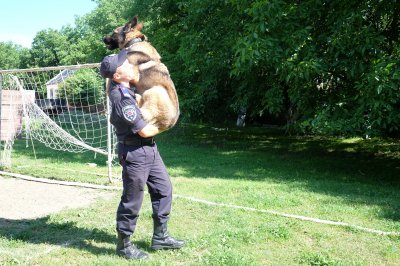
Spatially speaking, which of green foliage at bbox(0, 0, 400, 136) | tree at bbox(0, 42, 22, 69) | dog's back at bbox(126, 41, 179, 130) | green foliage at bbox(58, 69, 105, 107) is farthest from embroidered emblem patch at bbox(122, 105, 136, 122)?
tree at bbox(0, 42, 22, 69)

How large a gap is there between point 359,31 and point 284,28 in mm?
1517

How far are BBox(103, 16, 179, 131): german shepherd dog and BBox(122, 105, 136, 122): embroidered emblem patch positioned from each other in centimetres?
16

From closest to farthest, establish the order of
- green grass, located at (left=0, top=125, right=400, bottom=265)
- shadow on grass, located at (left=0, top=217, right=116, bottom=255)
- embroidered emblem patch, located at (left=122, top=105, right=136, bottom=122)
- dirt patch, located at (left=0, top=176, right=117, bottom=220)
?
embroidered emblem patch, located at (left=122, top=105, right=136, bottom=122) → green grass, located at (left=0, top=125, right=400, bottom=265) → shadow on grass, located at (left=0, top=217, right=116, bottom=255) → dirt patch, located at (left=0, top=176, right=117, bottom=220)

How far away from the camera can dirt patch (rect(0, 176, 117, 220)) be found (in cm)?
598

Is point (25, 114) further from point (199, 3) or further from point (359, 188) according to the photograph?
point (359, 188)

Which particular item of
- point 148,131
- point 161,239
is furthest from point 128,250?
point 148,131

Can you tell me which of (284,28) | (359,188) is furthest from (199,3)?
(359,188)

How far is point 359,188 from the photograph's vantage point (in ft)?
25.9

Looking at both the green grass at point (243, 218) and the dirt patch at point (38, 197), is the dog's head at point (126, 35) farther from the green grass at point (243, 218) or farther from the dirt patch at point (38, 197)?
the dirt patch at point (38, 197)

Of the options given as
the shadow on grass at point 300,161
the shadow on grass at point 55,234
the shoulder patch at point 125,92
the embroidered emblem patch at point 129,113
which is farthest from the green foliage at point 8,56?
the embroidered emblem patch at point 129,113

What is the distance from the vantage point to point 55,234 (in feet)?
16.5

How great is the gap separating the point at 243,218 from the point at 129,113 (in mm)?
2294

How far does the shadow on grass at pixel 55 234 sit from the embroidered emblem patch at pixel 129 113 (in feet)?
4.62

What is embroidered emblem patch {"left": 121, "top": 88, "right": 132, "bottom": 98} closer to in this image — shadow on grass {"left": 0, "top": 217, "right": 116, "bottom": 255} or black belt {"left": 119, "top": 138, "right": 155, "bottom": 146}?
black belt {"left": 119, "top": 138, "right": 155, "bottom": 146}
